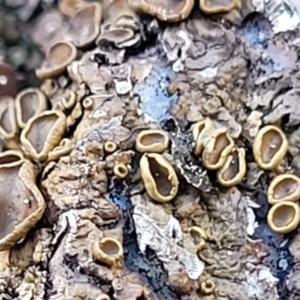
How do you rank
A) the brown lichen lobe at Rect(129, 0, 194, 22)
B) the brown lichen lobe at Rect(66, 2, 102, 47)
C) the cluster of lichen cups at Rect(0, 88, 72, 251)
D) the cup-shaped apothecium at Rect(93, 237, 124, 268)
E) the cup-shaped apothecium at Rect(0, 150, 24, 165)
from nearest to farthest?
the cup-shaped apothecium at Rect(93, 237, 124, 268), the cluster of lichen cups at Rect(0, 88, 72, 251), the cup-shaped apothecium at Rect(0, 150, 24, 165), the brown lichen lobe at Rect(129, 0, 194, 22), the brown lichen lobe at Rect(66, 2, 102, 47)

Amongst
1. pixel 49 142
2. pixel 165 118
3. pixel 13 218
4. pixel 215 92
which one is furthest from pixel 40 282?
pixel 215 92

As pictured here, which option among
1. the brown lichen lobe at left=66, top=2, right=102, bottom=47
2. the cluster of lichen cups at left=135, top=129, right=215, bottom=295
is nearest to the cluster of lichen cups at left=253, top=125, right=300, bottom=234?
the cluster of lichen cups at left=135, top=129, right=215, bottom=295

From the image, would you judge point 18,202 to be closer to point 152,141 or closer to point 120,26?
point 152,141

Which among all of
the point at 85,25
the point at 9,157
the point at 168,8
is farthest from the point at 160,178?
the point at 85,25

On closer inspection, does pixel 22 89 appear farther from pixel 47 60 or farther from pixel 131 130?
pixel 131 130

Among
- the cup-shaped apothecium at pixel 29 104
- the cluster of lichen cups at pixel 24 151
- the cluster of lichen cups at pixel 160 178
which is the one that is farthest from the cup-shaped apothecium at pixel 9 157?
the cluster of lichen cups at pixel 160 178

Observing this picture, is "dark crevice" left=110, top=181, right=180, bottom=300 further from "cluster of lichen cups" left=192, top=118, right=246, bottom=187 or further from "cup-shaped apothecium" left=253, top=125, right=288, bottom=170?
"cup-shaped apothecium" left=253, top=125, right=288, bottom=170
